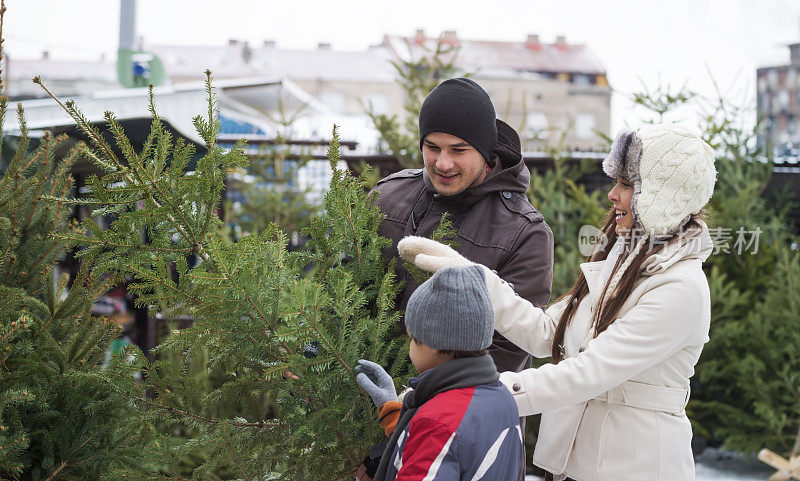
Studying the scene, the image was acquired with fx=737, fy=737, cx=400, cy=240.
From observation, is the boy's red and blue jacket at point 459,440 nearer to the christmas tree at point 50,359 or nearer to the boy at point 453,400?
the boy at point 453,400

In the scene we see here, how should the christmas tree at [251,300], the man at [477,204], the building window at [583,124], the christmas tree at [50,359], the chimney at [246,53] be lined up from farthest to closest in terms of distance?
the chimney at [246,53] < the building window at [583,124] < the man at [477,204] < the christmas tree at [50,359] < the christmas tree at [251,300]

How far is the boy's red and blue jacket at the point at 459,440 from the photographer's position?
163cm

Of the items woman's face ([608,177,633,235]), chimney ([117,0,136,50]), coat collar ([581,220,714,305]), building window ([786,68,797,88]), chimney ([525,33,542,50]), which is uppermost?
chimney ([525,33,542,50])

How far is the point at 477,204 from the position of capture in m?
2.63

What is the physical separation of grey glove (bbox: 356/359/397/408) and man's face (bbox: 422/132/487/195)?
0.78 meters

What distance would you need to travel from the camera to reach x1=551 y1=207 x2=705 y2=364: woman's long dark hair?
217cm

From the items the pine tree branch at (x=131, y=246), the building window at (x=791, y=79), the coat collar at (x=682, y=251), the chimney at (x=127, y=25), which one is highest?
the building window at (x=791, y=79)

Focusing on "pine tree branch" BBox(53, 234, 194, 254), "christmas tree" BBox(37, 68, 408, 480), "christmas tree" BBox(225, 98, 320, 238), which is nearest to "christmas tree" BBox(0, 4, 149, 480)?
"christmas tree" BBox(37, 68, 408, 480)

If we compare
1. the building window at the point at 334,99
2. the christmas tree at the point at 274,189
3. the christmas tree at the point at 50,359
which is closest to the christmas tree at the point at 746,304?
the christmas tree at the point at 274,189

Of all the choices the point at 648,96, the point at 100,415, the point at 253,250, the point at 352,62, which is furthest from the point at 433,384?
the point at 352,62

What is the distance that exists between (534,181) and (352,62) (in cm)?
4343

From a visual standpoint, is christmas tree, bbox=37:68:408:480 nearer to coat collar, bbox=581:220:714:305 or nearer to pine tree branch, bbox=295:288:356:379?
pine tree branch, bbox=295:288:356:379

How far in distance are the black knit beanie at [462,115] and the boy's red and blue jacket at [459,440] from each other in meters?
1.06

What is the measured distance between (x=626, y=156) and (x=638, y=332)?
1.75 feet
